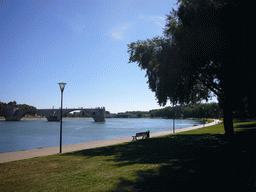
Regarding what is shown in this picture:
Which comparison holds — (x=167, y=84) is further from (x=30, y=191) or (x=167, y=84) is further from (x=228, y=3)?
(x=30, y=191)

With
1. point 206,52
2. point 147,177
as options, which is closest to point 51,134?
point 206,52

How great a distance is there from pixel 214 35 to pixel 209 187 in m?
10.0

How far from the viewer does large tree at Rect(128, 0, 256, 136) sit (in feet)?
31.0

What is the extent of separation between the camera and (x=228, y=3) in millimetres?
10039

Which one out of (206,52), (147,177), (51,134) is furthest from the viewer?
(51,134)

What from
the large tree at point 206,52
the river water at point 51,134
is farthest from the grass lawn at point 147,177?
the river water at point 51,134

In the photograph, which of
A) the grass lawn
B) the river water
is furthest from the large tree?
the river water

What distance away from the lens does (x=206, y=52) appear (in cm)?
1384

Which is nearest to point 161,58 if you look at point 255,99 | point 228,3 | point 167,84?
point 167,84

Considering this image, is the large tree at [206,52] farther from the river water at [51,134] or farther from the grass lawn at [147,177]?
the river water at [51,134]

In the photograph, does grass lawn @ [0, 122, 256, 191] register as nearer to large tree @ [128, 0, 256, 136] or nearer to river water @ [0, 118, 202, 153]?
large tree @ [128, 0, 256, 136]

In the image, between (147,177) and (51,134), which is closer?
(147,177)

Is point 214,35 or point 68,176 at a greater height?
point 214,35

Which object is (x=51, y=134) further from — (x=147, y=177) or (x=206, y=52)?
(x=147, y=177)
